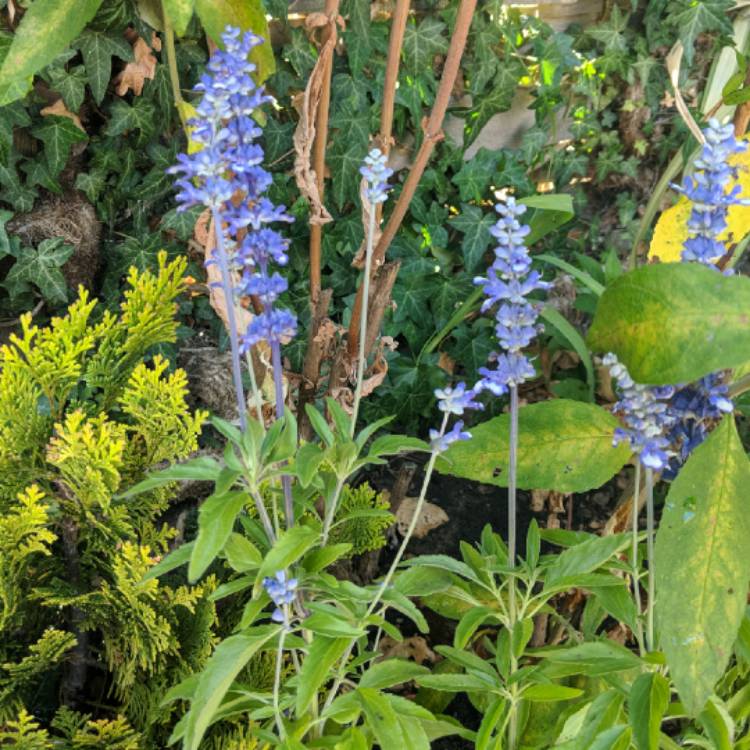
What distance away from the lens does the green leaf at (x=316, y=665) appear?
1062 mm

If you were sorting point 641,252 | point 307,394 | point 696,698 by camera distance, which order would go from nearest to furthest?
point 696,698, point 307,394, point 641,252

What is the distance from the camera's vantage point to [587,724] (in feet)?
3.75

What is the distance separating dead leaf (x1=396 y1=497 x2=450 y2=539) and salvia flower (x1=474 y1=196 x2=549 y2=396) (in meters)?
1.02

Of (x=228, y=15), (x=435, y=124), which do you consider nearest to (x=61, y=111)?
(x=228, y=15)

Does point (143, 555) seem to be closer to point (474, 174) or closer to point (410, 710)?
point (410, 710)

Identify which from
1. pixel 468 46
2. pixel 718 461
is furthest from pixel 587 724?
pixel 468 46

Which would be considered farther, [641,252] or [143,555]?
[641,252]

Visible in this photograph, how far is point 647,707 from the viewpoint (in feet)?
3.53

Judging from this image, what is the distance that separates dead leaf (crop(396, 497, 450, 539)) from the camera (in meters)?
2.04

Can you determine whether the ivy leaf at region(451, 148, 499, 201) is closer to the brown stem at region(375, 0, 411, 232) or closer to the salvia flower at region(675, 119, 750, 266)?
the brown stem at region(375, 0, 411, 232)

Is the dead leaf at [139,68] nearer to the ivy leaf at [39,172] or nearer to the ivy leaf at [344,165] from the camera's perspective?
the ivy leaf at [39,172]

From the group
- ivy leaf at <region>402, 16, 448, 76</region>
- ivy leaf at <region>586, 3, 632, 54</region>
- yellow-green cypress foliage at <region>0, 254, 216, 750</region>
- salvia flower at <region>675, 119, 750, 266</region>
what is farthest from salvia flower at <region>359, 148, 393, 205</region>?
ivy leaf at <region>586, 3, 632, 54</region>

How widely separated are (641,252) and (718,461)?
126 cm

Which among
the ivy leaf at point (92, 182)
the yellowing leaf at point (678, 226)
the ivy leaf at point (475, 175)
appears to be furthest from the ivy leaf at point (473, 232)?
the ivy leaf at point (92, 182)
